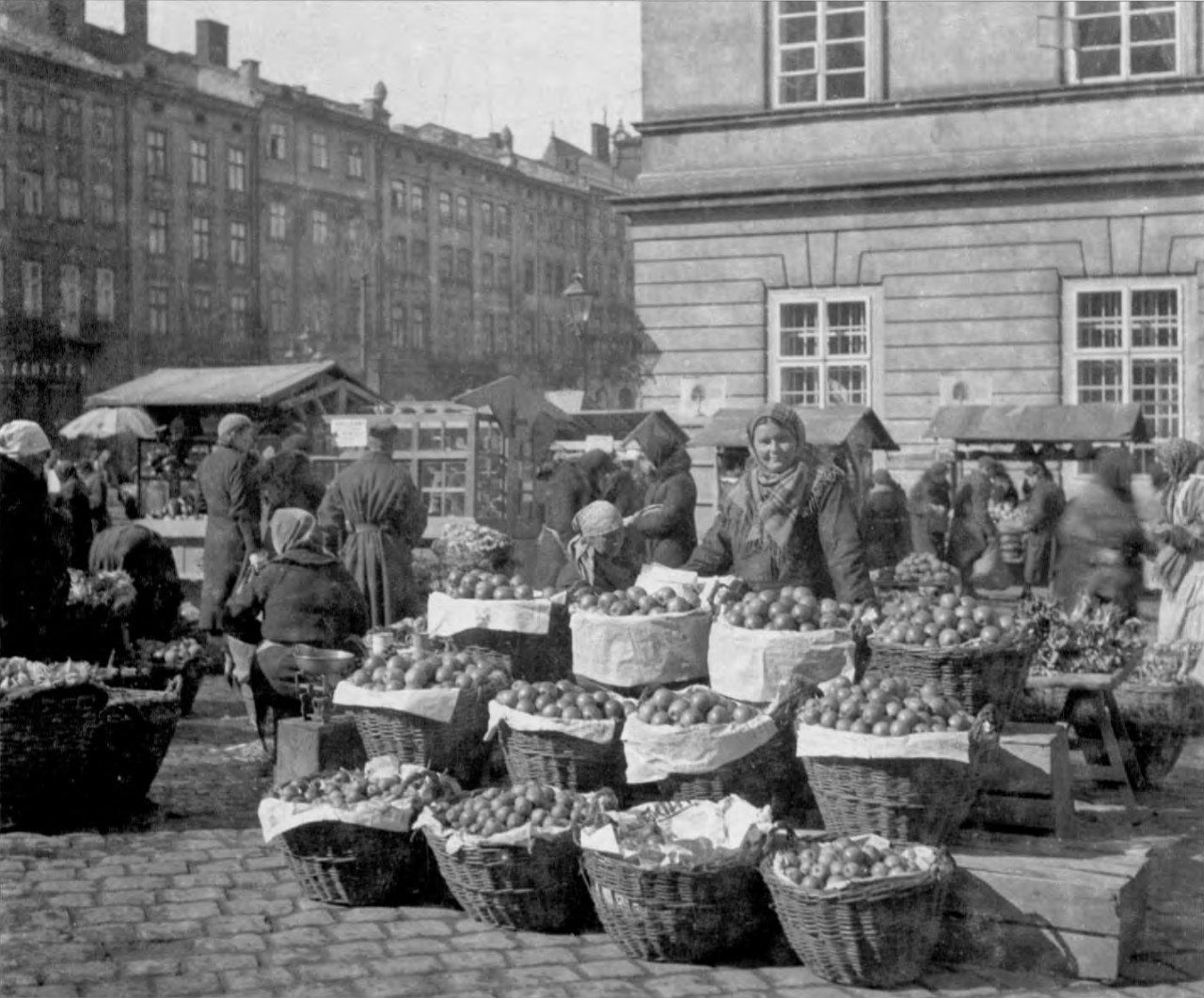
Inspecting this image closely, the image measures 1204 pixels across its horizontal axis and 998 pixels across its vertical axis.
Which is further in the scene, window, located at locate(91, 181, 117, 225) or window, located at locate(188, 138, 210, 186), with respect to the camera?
window, located at locate(188, 138, 210, 186)

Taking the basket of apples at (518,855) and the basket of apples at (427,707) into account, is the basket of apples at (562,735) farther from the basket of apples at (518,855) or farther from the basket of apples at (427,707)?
the basket of apples at (427,707)

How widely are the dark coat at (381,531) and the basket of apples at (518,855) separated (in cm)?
494

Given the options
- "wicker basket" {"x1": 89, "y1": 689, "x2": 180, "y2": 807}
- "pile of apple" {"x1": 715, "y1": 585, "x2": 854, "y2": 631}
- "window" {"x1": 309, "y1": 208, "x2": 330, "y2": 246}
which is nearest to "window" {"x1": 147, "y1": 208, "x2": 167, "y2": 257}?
"window" {"x1": 309, "y1": 208, "x2": 330, "y2": 246}

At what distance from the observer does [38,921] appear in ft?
20.6

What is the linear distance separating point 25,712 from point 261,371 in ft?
66.2

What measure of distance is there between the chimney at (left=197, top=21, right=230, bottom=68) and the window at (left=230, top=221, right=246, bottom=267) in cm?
607

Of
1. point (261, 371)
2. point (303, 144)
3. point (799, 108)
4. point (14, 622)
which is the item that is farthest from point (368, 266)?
point (14, 622)

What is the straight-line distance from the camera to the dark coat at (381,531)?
11242mm

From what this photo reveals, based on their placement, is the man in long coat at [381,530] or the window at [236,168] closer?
the man in long coat at [381,530]

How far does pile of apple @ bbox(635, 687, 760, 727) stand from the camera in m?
6.34

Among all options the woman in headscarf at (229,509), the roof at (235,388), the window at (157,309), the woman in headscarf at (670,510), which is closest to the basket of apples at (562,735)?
the woman in headscarf at (670,510)

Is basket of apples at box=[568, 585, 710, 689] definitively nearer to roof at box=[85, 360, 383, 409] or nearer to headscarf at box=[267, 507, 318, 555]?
headscarf at box=[267, 507, 318, 555]

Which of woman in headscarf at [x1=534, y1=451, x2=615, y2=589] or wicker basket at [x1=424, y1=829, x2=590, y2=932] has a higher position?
woman in headscarf at [x1=534, y1=451, x2=615, y2=589]

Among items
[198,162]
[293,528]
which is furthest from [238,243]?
[293,528]
